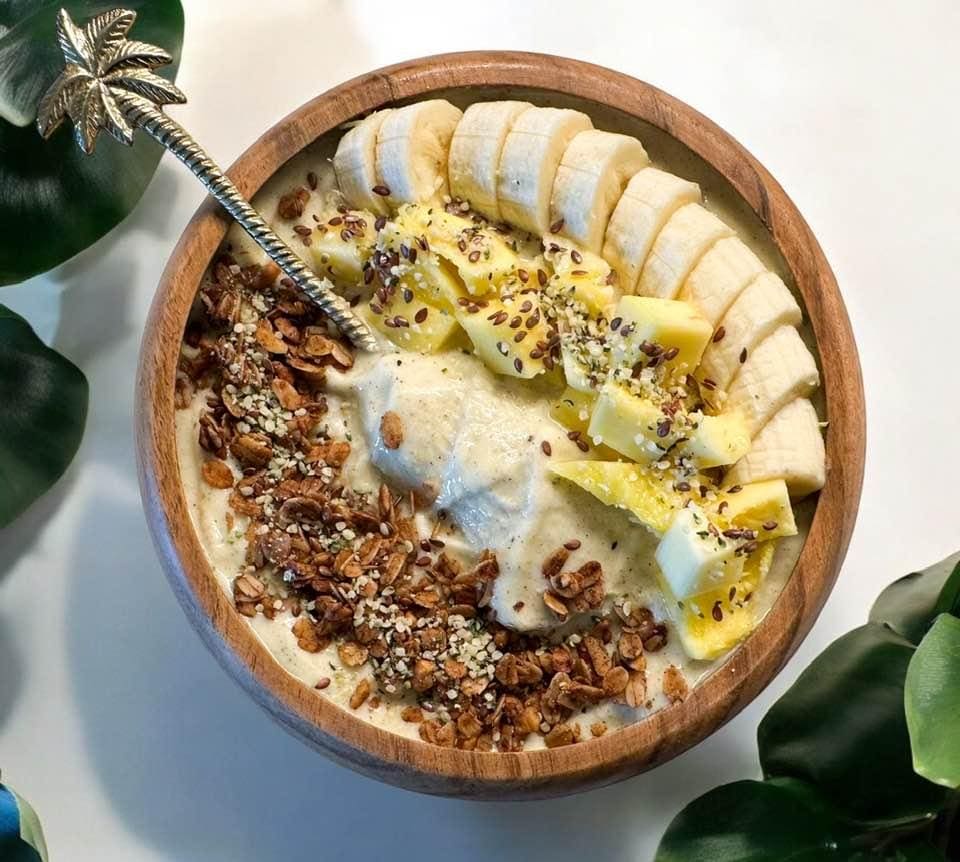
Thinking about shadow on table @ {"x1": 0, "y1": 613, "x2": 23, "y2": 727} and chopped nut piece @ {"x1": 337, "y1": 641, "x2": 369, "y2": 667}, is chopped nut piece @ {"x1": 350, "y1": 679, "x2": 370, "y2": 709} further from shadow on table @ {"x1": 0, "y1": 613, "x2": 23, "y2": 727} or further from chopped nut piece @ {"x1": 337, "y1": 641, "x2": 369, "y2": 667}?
shadow on table @ {"x1": 0, "y1": 613, "x2": 23, "y2": 727}

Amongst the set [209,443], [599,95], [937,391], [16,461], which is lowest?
[16,461]

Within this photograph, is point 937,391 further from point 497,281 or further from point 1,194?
point 1,194

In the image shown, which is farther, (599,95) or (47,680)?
(47,680)

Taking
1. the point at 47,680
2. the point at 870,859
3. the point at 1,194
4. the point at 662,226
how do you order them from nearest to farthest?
the point at 870,859 → the point at 662,226 → the point at 1,194 → the point at 47,680

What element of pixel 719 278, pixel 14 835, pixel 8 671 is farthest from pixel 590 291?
pixel 8 671

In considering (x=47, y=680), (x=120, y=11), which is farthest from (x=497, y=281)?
(x=47, y=680)

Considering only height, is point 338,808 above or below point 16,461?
below

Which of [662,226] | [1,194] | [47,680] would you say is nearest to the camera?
[662,226]

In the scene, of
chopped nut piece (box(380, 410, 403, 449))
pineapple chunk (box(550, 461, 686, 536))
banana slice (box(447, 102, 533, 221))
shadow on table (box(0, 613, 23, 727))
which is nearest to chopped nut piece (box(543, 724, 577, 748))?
pineapple chunk (box(550, 461, 686, 536))
